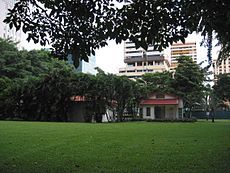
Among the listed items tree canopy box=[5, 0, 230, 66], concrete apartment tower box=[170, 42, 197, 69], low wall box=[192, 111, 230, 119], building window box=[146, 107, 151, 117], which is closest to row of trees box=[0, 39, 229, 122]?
building window box=[146, 107, 151, 117]

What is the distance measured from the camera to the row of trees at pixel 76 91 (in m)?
32.1

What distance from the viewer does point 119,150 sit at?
8.46 metres

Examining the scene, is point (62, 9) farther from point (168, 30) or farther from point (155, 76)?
point (155, 76)

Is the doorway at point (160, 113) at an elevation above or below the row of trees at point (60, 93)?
below

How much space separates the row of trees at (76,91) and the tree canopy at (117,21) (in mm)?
26337

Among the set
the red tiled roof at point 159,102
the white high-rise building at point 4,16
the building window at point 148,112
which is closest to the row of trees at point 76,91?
the red tiled roof at point 159,102

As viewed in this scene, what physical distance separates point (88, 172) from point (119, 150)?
9.59 ft

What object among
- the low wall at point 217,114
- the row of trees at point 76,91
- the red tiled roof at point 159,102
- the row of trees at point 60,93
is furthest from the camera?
the low wall at point 217,114

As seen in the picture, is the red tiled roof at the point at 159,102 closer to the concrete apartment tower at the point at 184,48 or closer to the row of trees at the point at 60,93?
the row of trees at the point at 60,93

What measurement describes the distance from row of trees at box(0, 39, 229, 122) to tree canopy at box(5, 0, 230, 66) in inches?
1037

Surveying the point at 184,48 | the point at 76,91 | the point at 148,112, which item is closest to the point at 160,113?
the point at 148,112

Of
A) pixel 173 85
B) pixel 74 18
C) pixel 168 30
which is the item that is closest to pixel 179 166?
pixel 168 30

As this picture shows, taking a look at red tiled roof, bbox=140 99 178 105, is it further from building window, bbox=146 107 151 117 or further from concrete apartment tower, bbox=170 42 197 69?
concrete apartment tower, bbox=170 42 197 69

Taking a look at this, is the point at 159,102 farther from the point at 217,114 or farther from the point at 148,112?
the point at 217,114
